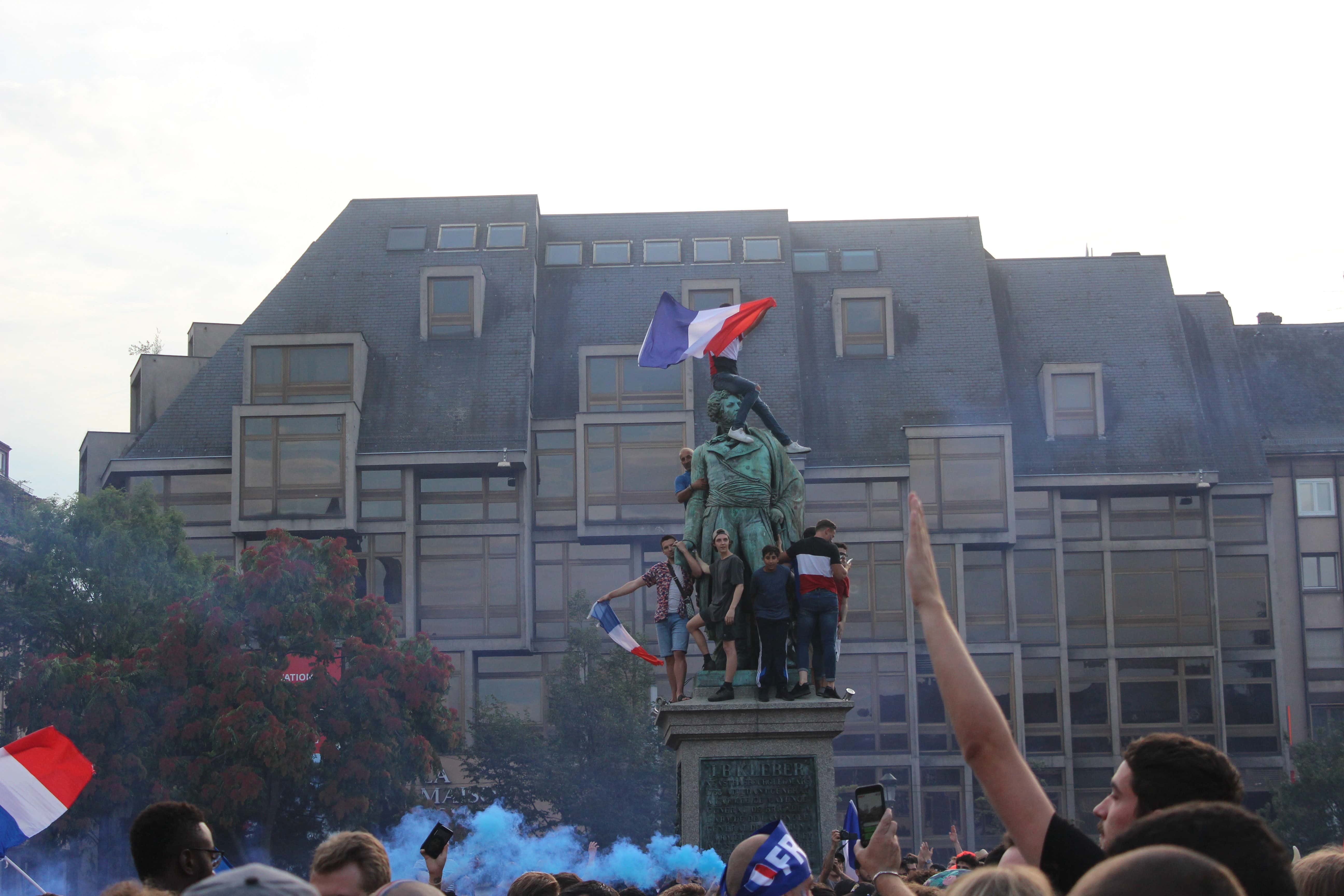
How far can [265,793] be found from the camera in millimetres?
33031

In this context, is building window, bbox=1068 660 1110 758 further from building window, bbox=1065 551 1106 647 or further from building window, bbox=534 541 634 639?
building window, bbox=534 541 634 639

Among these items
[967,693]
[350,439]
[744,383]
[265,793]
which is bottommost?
[265,793]

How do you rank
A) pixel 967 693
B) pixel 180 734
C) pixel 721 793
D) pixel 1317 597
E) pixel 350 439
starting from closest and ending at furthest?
pixel 967 693 → pixel 721 793 → pixel 180 734 → pixel 350 439 → pixel 1317 597

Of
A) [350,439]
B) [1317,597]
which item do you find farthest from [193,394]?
[1317,597]

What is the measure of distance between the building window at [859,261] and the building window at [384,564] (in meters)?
15.9

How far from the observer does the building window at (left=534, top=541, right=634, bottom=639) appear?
161 feet

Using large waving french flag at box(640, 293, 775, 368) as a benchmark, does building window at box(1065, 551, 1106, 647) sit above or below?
below

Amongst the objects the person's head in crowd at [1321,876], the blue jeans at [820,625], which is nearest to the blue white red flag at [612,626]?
the blue jeans at [820,625]

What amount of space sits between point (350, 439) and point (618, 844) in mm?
34243

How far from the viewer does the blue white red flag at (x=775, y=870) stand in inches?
212

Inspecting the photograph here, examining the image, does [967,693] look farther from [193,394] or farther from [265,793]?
[193,394]

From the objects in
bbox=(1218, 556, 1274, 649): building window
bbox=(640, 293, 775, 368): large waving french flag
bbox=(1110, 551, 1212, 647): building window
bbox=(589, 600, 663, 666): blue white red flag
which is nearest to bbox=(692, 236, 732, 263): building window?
bbox=(1110, 551, 1212, 647): building window

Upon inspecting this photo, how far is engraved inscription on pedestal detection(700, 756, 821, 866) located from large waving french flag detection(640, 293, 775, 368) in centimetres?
415

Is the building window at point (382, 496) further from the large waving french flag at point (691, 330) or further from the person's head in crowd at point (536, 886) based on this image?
the person's head in crowd at point (536, 886)
